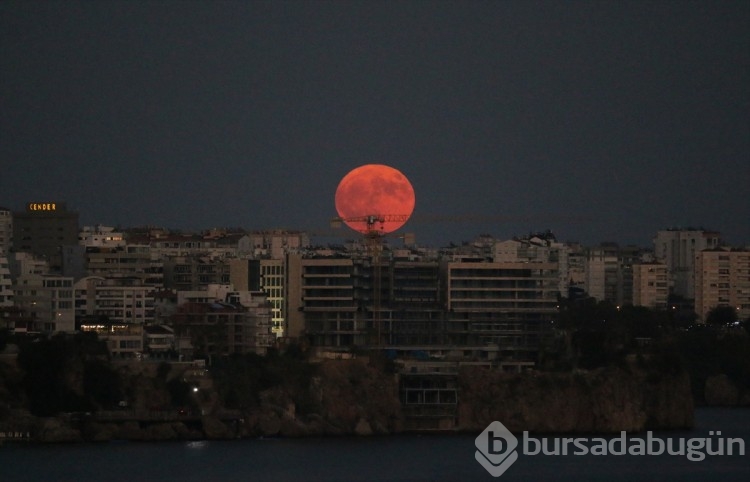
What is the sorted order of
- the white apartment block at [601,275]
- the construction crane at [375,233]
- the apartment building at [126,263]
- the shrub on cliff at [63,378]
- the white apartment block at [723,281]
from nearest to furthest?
the shrub on cliff at [63,378], the construction crane at [375,233], the apartment building at [126,263], the white apartment block at [723,281], the white apartment block at [601,275]

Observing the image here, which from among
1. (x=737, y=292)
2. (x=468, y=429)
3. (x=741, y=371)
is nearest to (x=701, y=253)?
(x=737, y=292)

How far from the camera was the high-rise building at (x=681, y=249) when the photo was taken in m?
120

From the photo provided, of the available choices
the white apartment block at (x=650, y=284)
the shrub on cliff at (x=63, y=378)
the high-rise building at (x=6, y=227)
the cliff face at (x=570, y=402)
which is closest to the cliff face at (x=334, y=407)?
the cliff face at (x=570, y=402)

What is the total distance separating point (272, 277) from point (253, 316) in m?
9.57

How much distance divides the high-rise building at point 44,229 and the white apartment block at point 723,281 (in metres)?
32.0

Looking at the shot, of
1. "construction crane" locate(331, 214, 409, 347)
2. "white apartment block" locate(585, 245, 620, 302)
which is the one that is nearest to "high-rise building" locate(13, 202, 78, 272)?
"construction crane" locate(331, 214, 409, 347)

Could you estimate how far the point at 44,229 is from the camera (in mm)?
94312

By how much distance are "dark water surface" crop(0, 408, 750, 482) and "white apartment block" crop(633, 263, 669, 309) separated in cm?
4955

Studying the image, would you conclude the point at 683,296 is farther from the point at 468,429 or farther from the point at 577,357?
the point at 468,429

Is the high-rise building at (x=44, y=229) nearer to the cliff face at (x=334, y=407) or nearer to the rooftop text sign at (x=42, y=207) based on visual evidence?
the rooftop text sign at (x=42, y=207)

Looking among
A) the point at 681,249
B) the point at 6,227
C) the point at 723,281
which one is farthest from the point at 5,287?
the point at 681,249

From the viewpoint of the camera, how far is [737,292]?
362ft

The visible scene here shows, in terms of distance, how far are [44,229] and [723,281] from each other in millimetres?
34363

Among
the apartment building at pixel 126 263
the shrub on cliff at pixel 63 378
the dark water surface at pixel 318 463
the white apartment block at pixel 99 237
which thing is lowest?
the dark water surface at pixel 318 463
